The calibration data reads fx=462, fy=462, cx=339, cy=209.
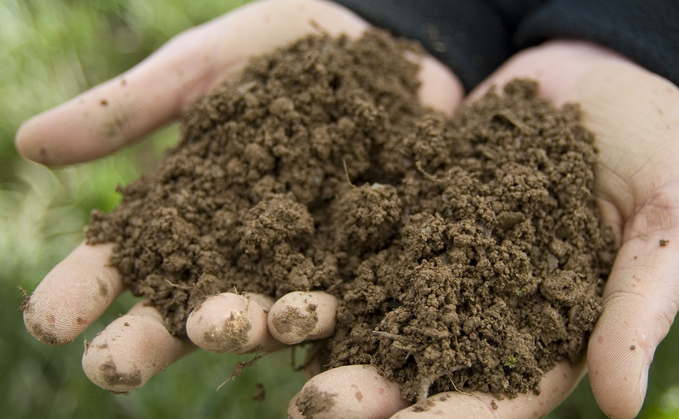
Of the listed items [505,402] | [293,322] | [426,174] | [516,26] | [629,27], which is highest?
[629,27]

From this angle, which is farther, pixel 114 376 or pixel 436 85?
pixel 436 85

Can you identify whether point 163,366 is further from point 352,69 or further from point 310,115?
point 352,69

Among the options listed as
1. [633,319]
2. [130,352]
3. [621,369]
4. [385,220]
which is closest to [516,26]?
[385,220]

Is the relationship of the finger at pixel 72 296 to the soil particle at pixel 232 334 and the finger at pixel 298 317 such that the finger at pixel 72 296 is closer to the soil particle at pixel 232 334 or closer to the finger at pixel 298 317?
the soil particle at pixel 232 334

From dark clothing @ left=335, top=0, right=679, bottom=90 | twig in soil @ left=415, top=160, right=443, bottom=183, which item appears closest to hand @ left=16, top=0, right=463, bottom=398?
dark clothing @ left=335, top=0, right=679, bottom=90

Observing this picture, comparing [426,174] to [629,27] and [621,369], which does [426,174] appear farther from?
[629,27]

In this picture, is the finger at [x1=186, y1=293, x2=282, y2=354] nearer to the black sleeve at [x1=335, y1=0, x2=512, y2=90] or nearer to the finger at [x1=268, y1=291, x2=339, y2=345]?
the finger at [x1=268, y1=291, x2=339, y2=345]

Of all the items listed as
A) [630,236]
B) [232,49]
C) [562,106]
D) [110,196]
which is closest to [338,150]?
[232,49]

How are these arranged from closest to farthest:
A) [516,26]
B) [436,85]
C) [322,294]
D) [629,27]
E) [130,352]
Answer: [130,352] → [322,294] → [629,27] → [436,85] → [516,26]

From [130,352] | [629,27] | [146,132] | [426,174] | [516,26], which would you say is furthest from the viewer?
[516,26]
